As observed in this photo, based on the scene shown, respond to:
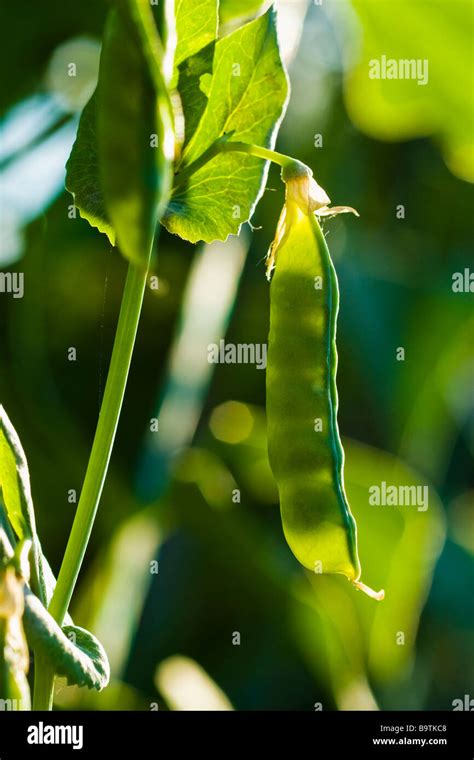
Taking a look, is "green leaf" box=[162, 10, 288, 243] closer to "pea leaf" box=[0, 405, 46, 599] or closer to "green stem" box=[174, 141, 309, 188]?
"green stem" box=[174, 141, 309, 188]

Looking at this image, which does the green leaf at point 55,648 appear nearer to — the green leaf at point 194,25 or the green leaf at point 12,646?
the green leaf at point 12,646

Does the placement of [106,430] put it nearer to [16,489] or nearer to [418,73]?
[16,489]

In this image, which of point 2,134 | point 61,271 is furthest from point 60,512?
point 2,134

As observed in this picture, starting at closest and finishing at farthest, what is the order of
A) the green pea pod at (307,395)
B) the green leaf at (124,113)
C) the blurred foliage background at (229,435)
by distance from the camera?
the green leaf at (124,113) < the green pea pod at (307,395) < the blurred foliage background at (229,435)

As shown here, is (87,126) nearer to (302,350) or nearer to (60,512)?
(302,350)

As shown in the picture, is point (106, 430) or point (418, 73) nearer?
point (106, 430)

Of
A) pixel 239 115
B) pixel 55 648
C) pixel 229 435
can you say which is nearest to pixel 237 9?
pixel 239 115

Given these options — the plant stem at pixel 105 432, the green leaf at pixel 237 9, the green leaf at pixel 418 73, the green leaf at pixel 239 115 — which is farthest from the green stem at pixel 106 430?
the green leaf at pixel 418 73

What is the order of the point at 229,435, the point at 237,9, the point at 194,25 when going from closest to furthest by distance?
the point at 194,25 < the point at 237,9 < the point at 229,435
